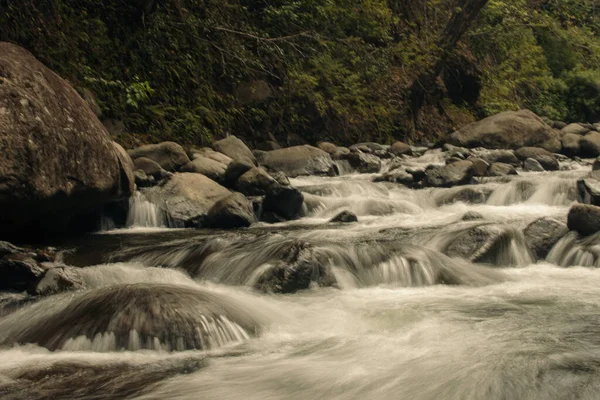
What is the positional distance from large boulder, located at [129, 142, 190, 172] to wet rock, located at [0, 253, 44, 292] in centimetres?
443

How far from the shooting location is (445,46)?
1730 centimetres

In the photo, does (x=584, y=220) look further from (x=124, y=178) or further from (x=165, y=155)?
(x=165, y=155)

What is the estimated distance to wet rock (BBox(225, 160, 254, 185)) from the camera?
9.51m

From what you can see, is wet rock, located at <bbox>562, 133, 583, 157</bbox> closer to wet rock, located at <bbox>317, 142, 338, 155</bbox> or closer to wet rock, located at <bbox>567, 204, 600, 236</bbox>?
wet rock, located at <bbox>317, 142, 338, 155</bbox>

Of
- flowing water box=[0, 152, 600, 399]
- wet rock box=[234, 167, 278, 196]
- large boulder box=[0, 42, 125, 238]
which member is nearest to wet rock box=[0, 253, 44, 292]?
flowing water box=[0, 152, 600, 399]

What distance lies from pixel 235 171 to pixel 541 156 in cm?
765

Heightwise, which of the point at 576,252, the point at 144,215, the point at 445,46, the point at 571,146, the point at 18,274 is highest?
the point at 445,46

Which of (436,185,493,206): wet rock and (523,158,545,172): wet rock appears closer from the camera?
(436,185,493,206): wet rock

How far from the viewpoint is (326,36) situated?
1531cm

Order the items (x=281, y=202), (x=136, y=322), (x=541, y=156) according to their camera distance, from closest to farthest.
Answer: (x=136, y=322), (x=281, y=202), (x=541, y=156)

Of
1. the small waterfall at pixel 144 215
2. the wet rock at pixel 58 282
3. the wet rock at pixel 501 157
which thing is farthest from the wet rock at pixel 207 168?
the wet rock at pixel 501 157

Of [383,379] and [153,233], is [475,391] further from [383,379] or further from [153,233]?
[153,233]

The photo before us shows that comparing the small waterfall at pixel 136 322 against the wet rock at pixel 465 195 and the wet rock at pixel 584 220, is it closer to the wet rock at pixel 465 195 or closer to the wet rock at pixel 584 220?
the wet rock at pixel 584 220

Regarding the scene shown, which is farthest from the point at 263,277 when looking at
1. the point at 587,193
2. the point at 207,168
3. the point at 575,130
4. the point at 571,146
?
the point at 575,130
